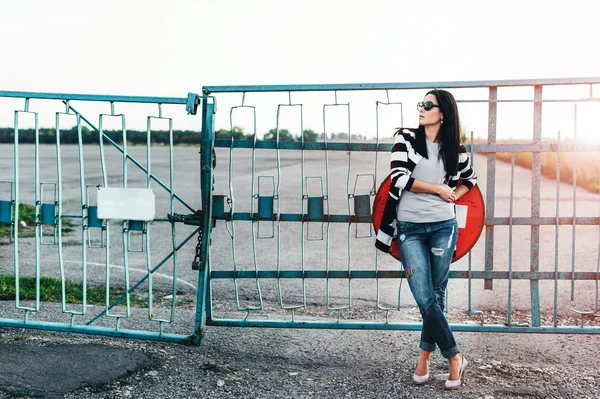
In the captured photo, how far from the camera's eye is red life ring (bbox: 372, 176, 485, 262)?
505cm

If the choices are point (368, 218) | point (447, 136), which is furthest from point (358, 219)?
point (447, 136)

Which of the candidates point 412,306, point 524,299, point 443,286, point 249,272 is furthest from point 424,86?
point 524,299

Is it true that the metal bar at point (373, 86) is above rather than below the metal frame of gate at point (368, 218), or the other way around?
above

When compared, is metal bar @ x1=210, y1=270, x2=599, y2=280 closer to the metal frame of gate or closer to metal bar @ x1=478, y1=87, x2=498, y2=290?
the metal frame of gate

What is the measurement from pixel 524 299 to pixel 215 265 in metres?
3.67

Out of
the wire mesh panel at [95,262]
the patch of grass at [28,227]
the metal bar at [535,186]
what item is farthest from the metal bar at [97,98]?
the patch of grass at [28,227]

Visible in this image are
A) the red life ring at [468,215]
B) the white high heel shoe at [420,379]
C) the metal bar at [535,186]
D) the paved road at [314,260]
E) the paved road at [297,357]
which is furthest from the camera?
the paved road at [314,260]

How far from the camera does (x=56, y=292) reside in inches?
277

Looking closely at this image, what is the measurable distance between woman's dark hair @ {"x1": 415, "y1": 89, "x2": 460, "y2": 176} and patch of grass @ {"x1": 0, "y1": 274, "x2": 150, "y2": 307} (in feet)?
11.8

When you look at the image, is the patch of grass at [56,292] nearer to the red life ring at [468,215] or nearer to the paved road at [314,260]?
the paved road at [314,260]

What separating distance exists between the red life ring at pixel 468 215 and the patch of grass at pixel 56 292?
116 inches

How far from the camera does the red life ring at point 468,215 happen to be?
199 inches

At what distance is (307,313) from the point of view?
21.8 ft

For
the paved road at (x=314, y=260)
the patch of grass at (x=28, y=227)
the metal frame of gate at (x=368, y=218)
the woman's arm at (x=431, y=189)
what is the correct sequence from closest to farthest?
1. the woman's arm at (x=431, y=189)
2. the metal frame of gate at (x=368, y=218)
3. the paved road at (x=314, y=260)
4. the patch of grass at (x=28, y=227)
